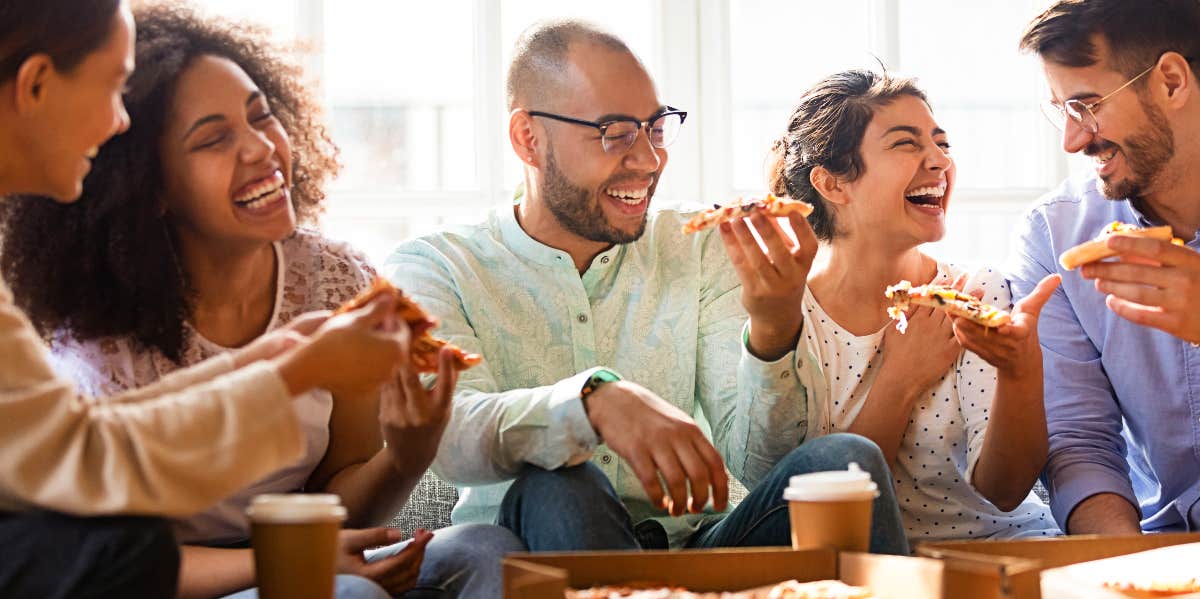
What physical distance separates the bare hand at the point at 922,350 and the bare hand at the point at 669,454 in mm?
843

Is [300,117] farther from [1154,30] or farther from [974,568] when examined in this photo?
[1154,30]

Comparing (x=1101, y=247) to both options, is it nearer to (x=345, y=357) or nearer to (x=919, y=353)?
(x=919, y=353)

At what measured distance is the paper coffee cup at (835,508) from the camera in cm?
179

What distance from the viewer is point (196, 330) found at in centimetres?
230

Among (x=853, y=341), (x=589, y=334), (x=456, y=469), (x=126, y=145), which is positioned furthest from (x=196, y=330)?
(x=853, y=341)

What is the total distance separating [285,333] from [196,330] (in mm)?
591

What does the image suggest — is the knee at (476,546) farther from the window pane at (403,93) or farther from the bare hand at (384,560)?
the window pane at (403,93)

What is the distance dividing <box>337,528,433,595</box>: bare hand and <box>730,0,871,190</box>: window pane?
313 cm

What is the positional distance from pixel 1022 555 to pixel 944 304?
694 mm

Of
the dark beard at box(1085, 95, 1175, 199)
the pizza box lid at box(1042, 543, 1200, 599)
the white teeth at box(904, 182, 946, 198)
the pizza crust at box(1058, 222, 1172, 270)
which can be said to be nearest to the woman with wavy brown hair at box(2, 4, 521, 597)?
the pizza box lid at box(1042, 543, 1200, 599)

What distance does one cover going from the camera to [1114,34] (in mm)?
2859

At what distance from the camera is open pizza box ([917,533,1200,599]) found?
5.18ft

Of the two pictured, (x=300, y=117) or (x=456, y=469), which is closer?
(x=456, y=469)

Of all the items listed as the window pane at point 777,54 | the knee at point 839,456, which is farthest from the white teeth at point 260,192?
the window pane at point 777,54
